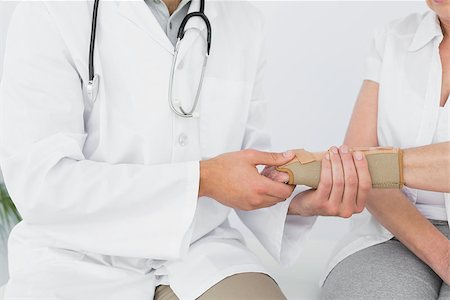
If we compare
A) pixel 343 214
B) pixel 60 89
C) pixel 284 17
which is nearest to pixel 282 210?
pixel 343 214

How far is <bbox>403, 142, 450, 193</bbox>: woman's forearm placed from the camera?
1.47m

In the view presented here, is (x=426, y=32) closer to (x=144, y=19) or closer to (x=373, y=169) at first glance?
(x=373, y=169)

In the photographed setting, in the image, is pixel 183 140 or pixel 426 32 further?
pixel 426 32

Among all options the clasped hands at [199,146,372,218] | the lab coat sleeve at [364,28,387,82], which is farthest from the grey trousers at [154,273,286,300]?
the lab coat sleeve at [364,28,387,82]

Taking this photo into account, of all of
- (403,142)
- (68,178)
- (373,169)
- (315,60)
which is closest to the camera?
(68,178)

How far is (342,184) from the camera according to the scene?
56.2 inches

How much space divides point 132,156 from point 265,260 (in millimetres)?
586

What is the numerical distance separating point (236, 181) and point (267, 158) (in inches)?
3.5

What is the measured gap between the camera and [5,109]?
4.50 ft

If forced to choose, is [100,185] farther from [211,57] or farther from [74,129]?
[211,57]

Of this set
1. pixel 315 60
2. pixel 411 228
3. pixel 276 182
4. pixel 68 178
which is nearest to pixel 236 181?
pixel 276 182

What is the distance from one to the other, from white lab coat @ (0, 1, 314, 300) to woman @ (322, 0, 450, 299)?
0.20 meters

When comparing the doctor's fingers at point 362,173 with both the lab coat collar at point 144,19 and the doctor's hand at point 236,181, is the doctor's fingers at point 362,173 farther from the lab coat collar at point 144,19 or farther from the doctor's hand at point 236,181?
the lab coat collar at point 144,19

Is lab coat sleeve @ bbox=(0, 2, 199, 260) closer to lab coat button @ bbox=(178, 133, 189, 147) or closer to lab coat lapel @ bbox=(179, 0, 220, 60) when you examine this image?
lab coat button @ bbox=(178, 133, 189, 147)
